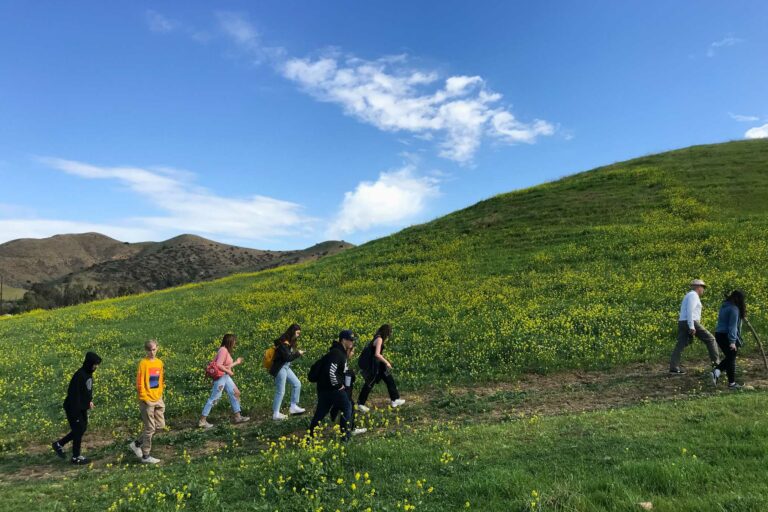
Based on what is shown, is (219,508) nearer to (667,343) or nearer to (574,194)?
(667,343)

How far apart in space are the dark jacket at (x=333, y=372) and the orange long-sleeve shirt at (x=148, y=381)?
3.65 m

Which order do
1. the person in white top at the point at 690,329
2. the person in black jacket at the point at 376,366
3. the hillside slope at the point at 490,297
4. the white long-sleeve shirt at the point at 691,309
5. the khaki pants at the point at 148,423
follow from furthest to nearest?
the hillside slope at the point at 490,297, the white long-sleeve shirt at the point at 691,309, the person in white top at the point at 690,329, the person in black jacket at the point at 376,366, the khaki pants at the point at 148,423

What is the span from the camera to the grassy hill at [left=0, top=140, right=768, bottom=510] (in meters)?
6.71

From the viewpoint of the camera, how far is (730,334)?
37.1 ft

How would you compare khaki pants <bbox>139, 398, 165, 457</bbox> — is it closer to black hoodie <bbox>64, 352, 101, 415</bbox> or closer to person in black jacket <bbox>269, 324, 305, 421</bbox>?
black hoodie <bbox>64, 352, 101, 415</bbox>

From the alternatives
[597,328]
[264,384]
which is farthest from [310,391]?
[597,328]

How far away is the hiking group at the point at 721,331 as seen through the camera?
11.2 meters

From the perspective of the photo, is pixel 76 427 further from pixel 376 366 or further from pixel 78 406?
pixel 376 366

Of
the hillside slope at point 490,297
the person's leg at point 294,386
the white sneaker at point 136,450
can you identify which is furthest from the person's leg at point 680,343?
the white sneaker at point 136,450

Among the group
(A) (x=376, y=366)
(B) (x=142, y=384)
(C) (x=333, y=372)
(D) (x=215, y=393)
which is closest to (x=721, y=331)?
(A) (x=376, y=366)

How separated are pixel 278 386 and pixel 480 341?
7998mm

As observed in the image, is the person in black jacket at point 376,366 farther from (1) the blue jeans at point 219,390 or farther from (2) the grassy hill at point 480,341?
(1) the blue jeans at point 219,390

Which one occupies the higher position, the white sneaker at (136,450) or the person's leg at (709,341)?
the person's leg at (709,341)

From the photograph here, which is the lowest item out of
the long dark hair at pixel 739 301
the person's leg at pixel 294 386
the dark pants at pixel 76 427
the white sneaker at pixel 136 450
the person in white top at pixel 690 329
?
the white sneaker at pixel 136 450
